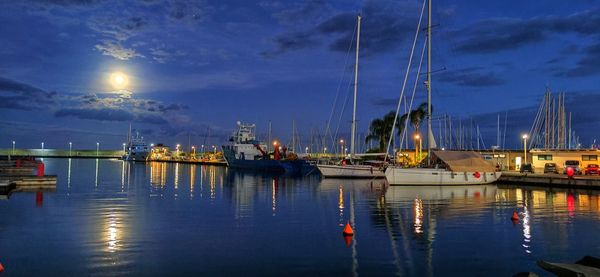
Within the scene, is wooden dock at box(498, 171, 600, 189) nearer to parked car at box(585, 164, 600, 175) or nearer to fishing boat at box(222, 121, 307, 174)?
parked car at box(585, 164, 600, 175)

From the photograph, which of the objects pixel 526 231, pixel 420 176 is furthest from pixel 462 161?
pixel 526 231

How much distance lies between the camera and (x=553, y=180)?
5103 cm

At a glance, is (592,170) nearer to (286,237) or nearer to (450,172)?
(450,172)

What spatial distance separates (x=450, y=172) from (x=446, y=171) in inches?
18.3

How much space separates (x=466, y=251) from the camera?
17.9 m

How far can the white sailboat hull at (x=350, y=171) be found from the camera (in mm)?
65312

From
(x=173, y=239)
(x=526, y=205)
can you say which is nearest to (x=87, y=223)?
(x=173, y=239)

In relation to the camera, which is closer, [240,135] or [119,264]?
[119,264]

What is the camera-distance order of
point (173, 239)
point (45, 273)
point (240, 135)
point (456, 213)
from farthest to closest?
point (240, 135) < point (456, 213) < point (173, 239) < point (45, 273)

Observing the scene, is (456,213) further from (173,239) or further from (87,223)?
(87,223)

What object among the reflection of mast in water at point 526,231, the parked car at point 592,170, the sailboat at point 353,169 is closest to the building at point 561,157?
the parked car at point 592,170

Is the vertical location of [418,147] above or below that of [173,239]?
above

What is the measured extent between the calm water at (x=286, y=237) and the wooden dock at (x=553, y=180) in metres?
→ 13.6

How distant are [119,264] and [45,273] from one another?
201cm
